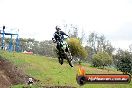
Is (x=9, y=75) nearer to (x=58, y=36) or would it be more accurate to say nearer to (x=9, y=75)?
(x=9, y=75)

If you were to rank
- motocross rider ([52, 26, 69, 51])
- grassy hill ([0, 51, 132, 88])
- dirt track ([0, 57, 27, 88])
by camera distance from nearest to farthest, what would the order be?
1. motocross rider ([52, 26, 69, 51])
2. dirt track ([0, 57, 27, 88])
3. grassy hill ([0, 51, 132, 88])

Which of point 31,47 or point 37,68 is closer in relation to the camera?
point 37,68

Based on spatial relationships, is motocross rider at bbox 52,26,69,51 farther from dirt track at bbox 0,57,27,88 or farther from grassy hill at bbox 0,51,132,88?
grassy hill at bbox 0,51,132,88

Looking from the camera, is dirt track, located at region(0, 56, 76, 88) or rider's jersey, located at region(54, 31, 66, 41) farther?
dirt track, located at region(0, 56, 76, 88)

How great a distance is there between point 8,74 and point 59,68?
11631 mm

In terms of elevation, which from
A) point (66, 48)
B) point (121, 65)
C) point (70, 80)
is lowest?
point (70, 80)

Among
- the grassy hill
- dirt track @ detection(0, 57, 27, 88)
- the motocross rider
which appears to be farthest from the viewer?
the grassy hill

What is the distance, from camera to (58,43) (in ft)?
67.5

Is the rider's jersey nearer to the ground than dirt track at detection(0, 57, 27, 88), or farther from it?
farther from it

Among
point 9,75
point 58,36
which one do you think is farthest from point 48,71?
point 58,36

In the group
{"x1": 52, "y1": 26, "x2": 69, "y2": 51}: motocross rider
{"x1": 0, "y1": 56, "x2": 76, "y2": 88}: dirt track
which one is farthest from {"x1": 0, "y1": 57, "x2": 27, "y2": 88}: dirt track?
{"x1": 52, "y1": 26, "x2": 69, "y2": 51}: motocross rider

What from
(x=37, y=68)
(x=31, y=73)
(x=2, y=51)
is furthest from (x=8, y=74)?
(x=2, y=51)

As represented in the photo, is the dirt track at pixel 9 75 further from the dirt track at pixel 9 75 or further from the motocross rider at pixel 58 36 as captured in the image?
the motocross rider at pixel 58 36

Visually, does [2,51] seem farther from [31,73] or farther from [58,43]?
[58,43]
